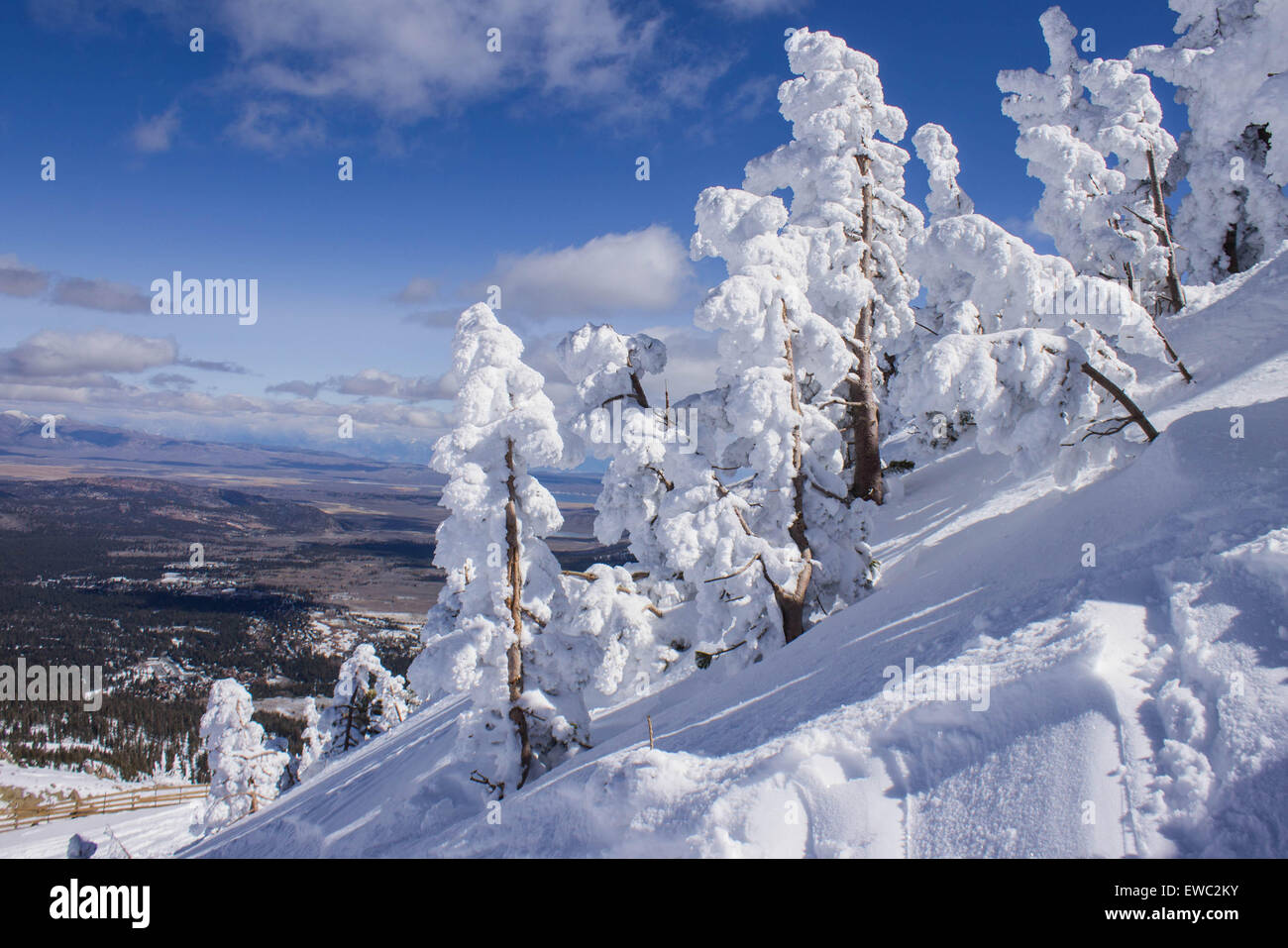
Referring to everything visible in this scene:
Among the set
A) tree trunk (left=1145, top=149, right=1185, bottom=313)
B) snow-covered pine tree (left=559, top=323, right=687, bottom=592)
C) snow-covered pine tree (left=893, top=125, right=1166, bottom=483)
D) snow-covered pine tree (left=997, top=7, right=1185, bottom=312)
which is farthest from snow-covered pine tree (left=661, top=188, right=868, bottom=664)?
tree trunk (left=1145, top=149, right=1185, bottom=313)

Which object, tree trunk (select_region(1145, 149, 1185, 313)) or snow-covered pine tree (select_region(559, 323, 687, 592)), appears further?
tree trunk (select_region(1145, 149, 1185, 313))

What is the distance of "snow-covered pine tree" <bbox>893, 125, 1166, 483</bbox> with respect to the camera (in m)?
10.2

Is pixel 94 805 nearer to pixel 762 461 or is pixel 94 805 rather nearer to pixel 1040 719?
pixel 762 461

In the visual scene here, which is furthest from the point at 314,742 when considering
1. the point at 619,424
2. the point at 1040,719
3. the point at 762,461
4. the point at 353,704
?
the point at 1040,719

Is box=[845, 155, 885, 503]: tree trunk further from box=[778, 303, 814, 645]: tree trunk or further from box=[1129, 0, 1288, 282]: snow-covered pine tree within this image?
box=[1129, 0, 1288, 282]: snow-covered pine tree

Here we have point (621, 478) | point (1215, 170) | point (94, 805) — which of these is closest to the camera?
point (621, 478)

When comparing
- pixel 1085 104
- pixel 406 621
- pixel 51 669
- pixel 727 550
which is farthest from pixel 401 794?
pixel 406 621

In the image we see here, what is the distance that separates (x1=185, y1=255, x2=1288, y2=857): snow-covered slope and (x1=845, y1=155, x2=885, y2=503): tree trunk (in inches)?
278

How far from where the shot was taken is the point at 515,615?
438 inches

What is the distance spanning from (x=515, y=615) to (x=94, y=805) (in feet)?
185

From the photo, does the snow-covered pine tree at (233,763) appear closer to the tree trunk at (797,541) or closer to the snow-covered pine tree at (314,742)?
the snow-covered pine tree at (314,742)

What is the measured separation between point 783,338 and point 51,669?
17212 centimetres

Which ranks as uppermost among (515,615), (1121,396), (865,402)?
(865,402)

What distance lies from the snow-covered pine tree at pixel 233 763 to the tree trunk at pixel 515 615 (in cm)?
2487
